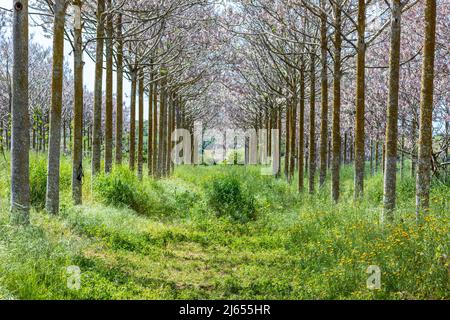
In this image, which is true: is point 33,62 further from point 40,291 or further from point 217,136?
point 217,136

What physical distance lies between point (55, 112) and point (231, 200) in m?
6.21

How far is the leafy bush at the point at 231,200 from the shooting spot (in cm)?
1360

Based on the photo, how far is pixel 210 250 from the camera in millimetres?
9797

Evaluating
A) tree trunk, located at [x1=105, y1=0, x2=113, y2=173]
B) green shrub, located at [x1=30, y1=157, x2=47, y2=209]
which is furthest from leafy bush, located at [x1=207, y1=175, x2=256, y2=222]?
green shrub, located at [x1=30, y1=157, x2=47, y2=209]

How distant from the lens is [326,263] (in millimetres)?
7531

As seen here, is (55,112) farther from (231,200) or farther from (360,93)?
(360,93)

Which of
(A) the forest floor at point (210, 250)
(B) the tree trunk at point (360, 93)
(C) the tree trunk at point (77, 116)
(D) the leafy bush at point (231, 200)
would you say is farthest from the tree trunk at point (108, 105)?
(B) the tree trunk at point (360, 93)

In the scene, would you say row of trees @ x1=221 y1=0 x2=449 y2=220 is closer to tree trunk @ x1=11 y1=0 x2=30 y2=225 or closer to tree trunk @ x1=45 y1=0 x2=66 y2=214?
tree trunk @ x1=45 y1=0 x2=66 y2=214

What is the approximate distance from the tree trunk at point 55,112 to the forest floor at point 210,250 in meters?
0.45

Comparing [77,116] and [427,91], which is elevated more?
[427,91]

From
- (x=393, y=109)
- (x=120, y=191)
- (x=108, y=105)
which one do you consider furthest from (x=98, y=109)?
(x=393, y=109)

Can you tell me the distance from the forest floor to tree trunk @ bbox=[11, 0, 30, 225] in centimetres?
41

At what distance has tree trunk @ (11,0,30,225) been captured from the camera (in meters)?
7.59

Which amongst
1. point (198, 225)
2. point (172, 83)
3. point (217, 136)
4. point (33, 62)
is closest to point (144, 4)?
point (198, 225)
